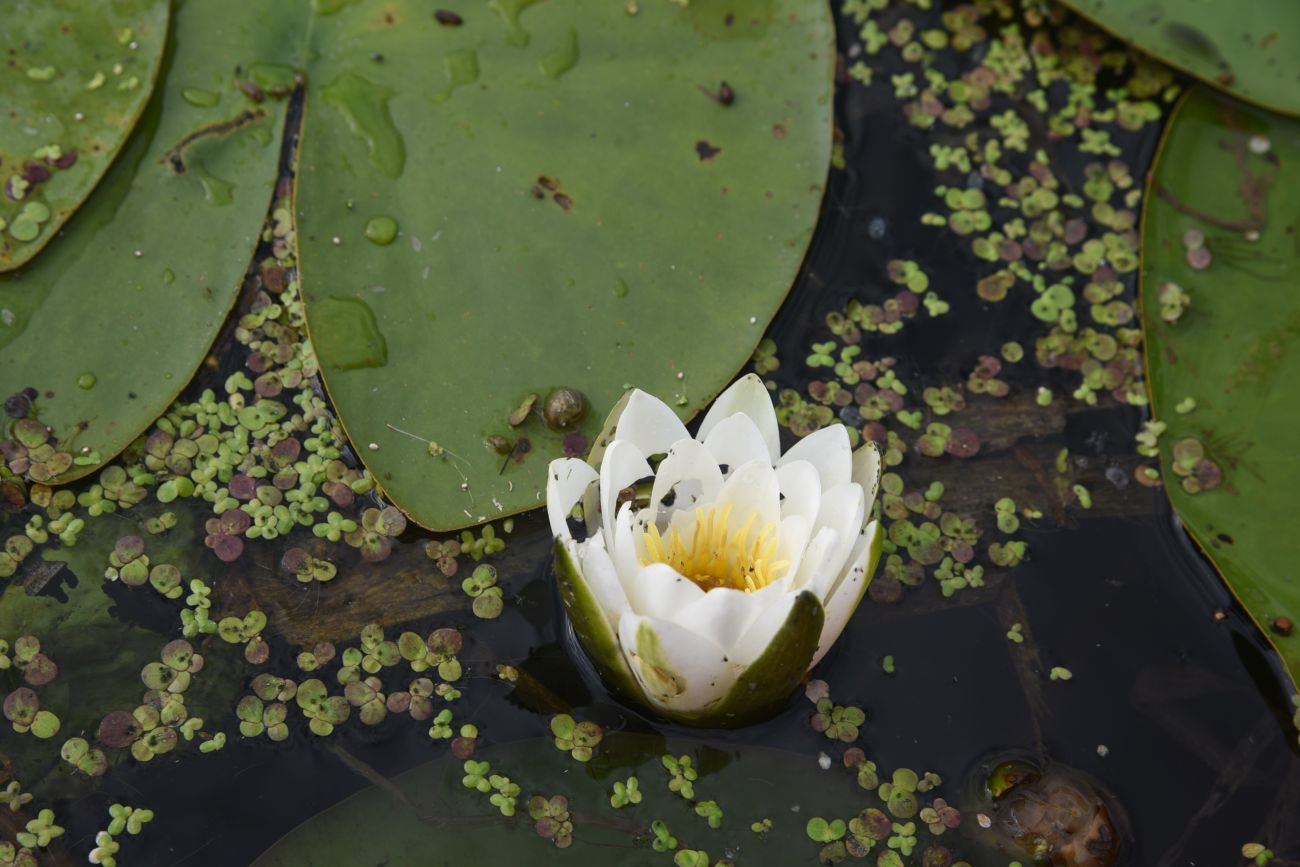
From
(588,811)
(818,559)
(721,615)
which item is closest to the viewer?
(721,615)

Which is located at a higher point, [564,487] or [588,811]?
[564,487]

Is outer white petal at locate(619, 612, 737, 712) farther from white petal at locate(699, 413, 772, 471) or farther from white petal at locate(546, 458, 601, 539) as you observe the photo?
white petal at locate(699, 413, 772, 471)

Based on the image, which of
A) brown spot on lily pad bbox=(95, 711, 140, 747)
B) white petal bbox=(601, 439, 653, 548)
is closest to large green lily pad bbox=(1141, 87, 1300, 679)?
white petal bbox=(601, 439, 653, 548)

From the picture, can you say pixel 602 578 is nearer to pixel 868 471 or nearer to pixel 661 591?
pixel 661 591

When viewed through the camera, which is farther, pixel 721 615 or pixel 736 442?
pixel 736 442

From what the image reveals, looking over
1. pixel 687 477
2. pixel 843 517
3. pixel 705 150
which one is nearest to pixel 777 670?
pixel 843 517

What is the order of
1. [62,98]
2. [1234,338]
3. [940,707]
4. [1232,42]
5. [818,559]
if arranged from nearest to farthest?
[818,559], [940,707], [62,98], [1234,338], [1232,42]

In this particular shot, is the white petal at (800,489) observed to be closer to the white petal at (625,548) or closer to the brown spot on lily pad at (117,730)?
the white petal at (625,548)

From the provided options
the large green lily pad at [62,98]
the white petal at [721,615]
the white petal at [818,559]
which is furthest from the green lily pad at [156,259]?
the white petal at [818,559]

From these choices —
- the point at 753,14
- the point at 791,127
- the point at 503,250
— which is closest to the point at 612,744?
the point at 503,250
